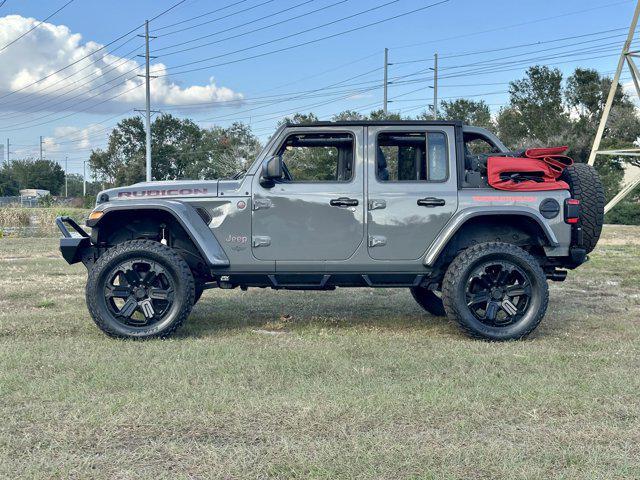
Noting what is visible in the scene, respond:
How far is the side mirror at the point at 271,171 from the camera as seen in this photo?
586 cm

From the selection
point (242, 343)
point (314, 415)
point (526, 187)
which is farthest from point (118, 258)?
point (526, 187)

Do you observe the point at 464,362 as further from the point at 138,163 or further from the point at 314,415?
the point at 138,163

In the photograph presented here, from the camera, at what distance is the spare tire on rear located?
606cm

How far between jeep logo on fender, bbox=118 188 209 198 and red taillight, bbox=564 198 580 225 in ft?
10.8

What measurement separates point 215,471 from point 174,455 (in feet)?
0.99

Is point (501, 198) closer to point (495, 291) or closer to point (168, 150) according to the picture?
point (495, 291)

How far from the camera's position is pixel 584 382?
4.51m

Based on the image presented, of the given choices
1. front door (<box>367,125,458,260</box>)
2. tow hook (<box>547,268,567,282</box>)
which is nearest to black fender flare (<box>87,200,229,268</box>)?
Answer: front door (<box>367,125,458,260</box>)

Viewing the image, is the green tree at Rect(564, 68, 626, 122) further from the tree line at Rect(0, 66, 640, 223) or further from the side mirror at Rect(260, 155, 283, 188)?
the side mirror at Rect(260, 155, 283, 188)

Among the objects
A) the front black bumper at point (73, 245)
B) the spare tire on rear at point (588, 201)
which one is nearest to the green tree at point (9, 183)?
the front black bumper at point (73, 245)

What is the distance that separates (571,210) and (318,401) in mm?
3192

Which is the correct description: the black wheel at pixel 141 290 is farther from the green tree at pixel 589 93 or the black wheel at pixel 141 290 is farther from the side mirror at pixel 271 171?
the green tree at pixel 589 93

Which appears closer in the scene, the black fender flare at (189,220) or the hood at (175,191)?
the black fender flare at (189,220)

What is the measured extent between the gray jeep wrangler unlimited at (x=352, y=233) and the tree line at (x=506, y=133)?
24110 mm
